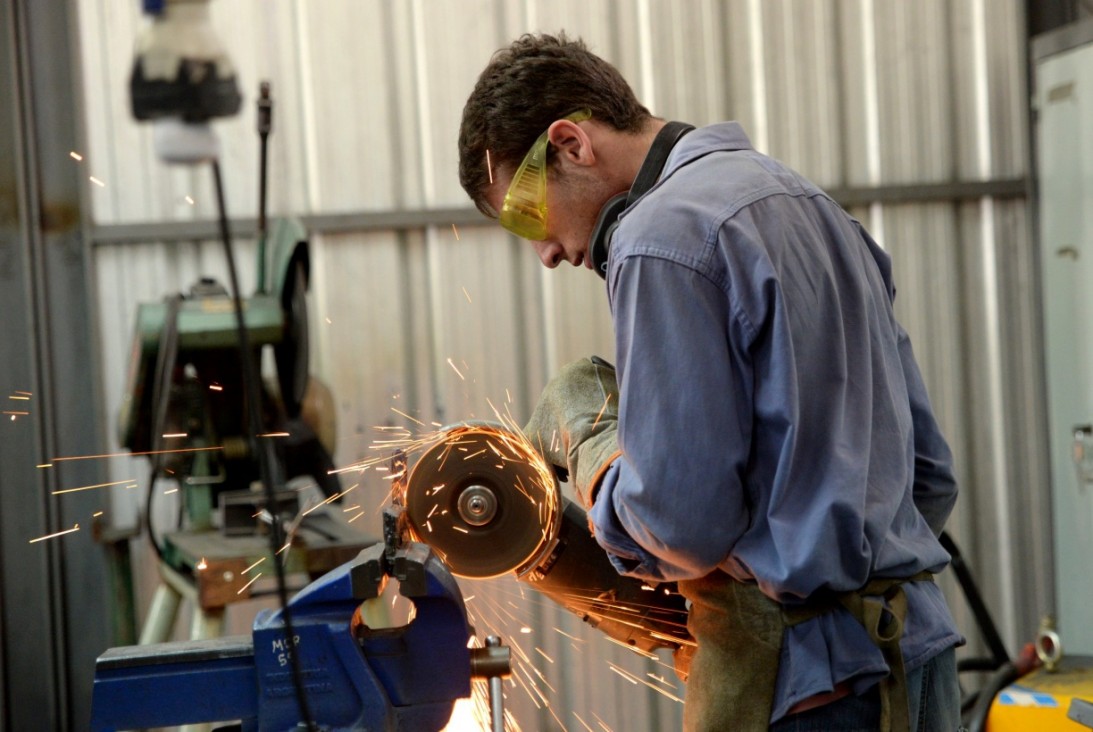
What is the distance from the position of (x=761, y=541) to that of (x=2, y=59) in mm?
3171

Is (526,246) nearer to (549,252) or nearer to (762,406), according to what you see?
(549,252)

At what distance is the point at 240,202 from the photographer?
3715 mm

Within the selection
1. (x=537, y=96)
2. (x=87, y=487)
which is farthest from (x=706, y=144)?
(x=87, y=487)

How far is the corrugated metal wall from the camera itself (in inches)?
145

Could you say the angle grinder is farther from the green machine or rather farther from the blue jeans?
the green machine

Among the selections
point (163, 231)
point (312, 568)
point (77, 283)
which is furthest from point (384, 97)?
point (312, 568)

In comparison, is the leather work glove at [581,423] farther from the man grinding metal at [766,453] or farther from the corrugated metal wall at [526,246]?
the corrugated metal wall at [526,246]

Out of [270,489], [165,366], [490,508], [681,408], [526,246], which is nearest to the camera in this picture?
[681,408]

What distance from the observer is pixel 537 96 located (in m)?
1.57

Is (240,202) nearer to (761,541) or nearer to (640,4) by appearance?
(640,4)

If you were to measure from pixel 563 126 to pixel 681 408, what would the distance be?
0.49 m

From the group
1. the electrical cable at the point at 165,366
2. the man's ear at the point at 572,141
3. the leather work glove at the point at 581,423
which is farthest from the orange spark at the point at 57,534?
the man's ear at the point at 572,141

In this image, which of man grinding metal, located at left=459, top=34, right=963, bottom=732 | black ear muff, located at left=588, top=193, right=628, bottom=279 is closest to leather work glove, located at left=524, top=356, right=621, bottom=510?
man grinding metal, located at left=459, top=34, right=963, bottom=732

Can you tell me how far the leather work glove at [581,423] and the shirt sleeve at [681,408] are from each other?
0.21 metres
